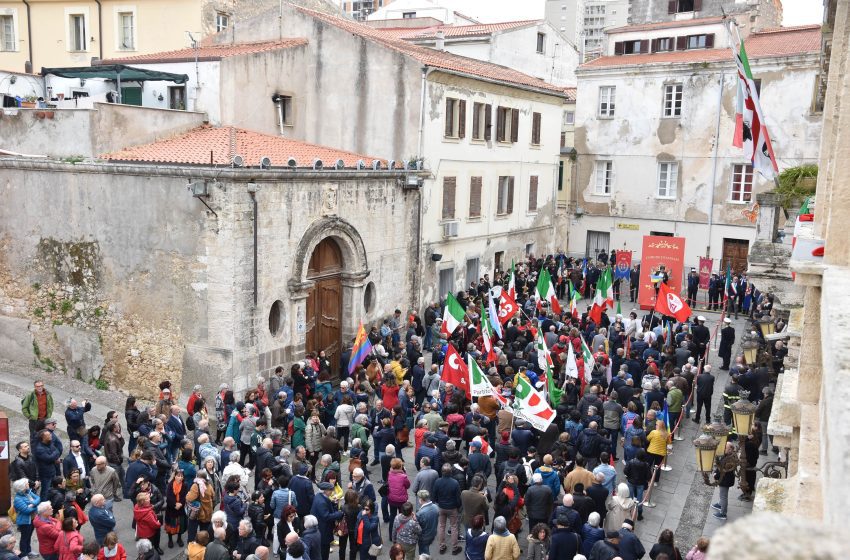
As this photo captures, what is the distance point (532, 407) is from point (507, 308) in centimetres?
785

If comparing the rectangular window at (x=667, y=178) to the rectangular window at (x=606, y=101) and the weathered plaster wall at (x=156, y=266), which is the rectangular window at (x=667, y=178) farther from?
the weathered plaster wall at (x=156, y=266)

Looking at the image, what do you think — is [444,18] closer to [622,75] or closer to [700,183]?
[622,75]

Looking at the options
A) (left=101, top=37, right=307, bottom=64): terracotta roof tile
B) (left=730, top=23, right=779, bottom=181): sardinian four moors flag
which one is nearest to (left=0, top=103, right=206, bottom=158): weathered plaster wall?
(left=101, top=37, right=307, bottom=64): terracotta roof tile

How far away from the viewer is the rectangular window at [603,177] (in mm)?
37469

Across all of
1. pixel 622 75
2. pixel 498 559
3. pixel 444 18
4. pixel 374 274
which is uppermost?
pixel 444 18

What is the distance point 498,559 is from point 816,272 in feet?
19.6

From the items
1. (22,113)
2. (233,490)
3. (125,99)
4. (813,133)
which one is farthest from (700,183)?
(233,490)

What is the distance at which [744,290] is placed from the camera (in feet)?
92.7

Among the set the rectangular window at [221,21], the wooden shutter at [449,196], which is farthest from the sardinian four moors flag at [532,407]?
the rectangular window at [221,21]

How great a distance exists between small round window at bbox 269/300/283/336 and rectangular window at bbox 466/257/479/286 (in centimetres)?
1138

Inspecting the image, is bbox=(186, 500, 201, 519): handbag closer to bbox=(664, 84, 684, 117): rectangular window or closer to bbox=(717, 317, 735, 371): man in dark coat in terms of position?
bbox=(717, 317, 735, 371): man in dark coat

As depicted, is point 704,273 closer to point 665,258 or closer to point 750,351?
point 665,258

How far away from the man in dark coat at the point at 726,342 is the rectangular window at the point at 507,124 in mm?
12044

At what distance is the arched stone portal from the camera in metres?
19.0
